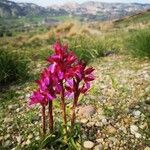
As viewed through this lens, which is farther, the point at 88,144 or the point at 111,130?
the point at 111,130

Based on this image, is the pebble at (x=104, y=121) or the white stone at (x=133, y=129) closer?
the white stone at (x=133, y=129)

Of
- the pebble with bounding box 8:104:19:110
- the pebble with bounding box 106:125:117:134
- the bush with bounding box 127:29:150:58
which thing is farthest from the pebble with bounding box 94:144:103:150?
the bush with bounding box 127:29:150:58

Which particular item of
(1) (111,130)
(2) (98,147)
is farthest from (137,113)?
(2) (98,147)

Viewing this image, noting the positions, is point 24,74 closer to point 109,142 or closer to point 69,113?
point 69,113

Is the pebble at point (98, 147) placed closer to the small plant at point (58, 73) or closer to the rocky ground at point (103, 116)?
the rocky ground at point (103, 116)

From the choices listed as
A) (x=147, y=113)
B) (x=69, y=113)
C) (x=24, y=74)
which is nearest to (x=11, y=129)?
(x=69, y=113)

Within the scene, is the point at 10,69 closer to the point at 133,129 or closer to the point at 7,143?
the point at 7,143

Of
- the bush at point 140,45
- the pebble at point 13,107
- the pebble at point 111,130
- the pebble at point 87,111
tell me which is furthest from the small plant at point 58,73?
Result: the bush at point 140,45
